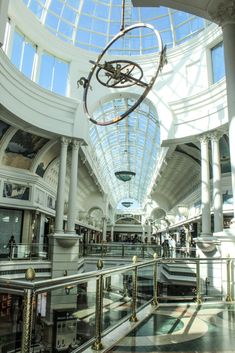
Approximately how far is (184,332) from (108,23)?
2165 cm

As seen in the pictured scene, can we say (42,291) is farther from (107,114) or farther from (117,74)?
(107,114)

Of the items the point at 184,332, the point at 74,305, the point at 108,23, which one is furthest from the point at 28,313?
the point at 108,23

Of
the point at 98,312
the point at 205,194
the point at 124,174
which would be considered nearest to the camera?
the point at 98,312

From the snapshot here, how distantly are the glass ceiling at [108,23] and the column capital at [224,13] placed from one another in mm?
12458

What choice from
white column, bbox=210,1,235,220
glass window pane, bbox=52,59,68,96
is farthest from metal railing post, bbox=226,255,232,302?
glass window pane, bbox=52,59,68,96

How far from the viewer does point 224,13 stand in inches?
293

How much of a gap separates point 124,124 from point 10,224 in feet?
65.1

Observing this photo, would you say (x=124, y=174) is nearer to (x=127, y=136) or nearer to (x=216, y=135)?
(x=127, y=136)

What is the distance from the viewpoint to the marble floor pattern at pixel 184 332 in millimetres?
4043

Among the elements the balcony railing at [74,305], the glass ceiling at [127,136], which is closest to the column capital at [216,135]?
the glass ceiling at [127,136]

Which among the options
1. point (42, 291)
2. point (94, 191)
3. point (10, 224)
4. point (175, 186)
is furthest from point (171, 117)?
point (94, 191)

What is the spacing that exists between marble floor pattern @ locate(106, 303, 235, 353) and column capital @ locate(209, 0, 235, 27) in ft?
20.3

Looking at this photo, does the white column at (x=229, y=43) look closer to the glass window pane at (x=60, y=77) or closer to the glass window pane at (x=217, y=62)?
the glass window pane at (x=217, y=62)

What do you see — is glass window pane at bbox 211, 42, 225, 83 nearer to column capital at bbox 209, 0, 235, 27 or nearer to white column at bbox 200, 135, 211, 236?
white column at bbox 200, 135, 211, 236
